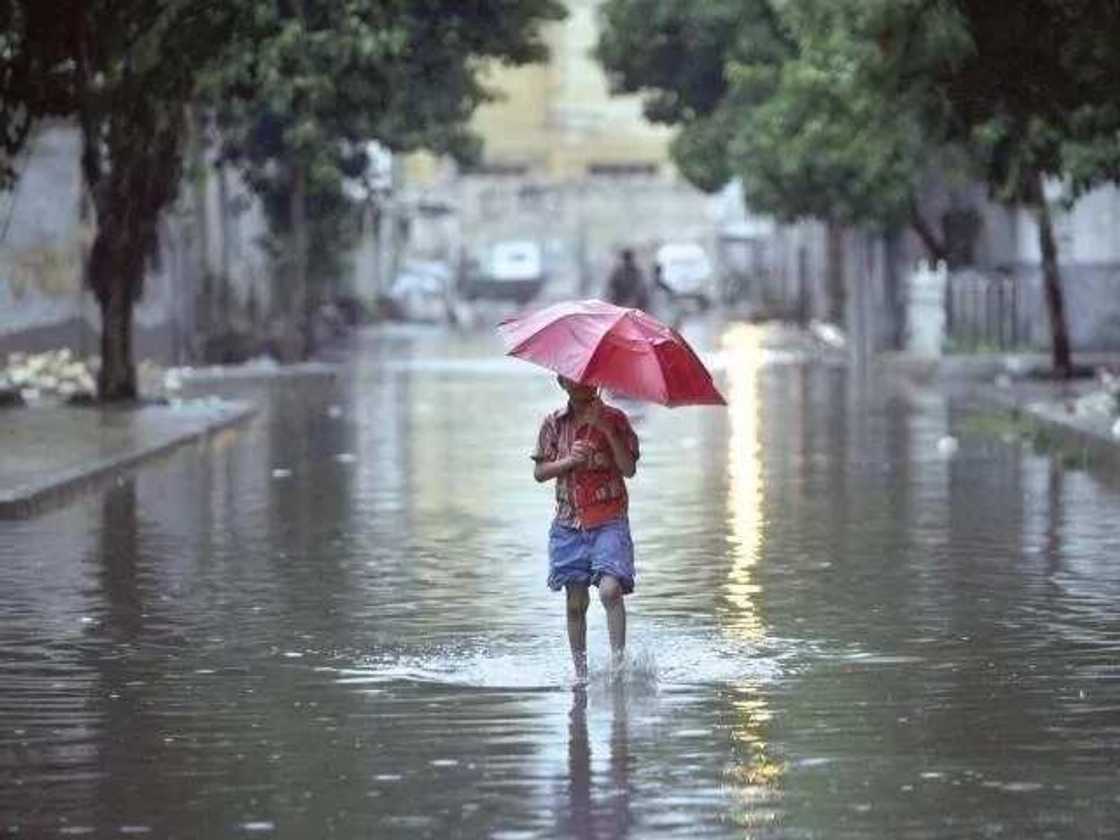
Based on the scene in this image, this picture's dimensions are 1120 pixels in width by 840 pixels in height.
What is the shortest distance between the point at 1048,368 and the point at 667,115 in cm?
2292

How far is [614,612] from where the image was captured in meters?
13.7

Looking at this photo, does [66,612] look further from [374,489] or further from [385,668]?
[374,489]

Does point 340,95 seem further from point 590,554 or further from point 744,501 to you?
point 590,554

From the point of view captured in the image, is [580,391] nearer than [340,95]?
Yes

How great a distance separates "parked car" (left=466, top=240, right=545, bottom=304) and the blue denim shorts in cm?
10109

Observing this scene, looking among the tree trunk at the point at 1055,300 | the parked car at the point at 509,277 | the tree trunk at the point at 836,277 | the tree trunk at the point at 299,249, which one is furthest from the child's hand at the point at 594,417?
the parked car at the point at 509,277

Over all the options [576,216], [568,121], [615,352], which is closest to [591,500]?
[615,352]

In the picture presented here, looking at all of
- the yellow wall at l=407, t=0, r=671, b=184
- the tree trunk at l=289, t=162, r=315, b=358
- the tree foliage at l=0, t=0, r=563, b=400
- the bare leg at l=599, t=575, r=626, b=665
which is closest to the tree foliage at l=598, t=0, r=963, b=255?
the tree foliage at l=0, t=0, r=563, b=400

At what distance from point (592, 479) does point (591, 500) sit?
80mm

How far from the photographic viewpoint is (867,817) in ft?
33.0

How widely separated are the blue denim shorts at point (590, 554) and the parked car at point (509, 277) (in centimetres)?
10109

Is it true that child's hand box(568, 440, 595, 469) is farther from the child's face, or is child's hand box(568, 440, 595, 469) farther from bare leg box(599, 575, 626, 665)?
bare leg box(599, 575, 626, 665)

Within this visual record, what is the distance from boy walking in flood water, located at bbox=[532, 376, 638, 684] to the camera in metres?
13.7

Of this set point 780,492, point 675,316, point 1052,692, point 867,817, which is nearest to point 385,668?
point 1052,692
